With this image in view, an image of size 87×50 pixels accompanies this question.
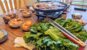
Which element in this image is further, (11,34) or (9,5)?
(9,5)

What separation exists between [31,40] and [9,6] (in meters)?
1.15

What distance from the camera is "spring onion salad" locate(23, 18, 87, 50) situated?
0.86 meters

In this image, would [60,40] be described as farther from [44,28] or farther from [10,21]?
[10,21]

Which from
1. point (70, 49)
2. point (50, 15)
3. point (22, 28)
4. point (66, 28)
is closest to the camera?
point (70, 49)

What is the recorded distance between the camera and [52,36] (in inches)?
37.8

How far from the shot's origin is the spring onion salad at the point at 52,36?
0.86m

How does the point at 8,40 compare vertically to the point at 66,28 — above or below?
below

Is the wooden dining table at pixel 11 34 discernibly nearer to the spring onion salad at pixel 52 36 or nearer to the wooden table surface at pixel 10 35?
the wooden table surface at pixel 10 35

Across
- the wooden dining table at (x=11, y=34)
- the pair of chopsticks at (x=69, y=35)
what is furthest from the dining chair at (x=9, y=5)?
the pair of chopsticks at (x=69, y=35)

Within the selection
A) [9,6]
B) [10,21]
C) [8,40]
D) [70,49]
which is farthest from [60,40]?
[9,6]

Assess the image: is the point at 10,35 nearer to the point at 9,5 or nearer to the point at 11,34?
the point at 11,34

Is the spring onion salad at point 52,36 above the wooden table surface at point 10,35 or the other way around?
above

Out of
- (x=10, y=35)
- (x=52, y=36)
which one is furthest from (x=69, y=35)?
(x=10, y=35)

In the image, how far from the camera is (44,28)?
41.6 inches
